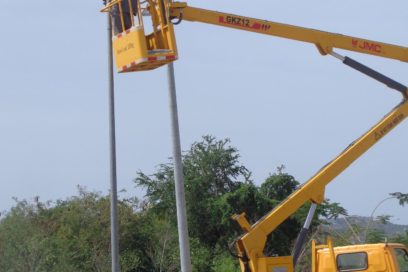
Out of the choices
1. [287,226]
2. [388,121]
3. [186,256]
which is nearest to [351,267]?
[388,121]

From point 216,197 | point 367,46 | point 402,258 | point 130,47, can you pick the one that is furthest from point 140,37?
point 216,197

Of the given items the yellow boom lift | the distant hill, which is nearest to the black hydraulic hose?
the yellow boom lift

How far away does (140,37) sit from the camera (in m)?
12.7

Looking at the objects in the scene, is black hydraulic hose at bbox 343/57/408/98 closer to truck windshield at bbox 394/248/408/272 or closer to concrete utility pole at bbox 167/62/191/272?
truck windshield at bbox 394/248/408/272

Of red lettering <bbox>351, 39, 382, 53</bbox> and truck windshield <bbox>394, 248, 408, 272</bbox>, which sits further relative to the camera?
red lettering <bbox>351, 39, 382, 53</bbox>

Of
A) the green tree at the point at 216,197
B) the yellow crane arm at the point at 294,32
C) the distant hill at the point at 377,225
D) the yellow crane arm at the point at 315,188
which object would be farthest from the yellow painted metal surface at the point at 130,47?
the green tree at the point at 216,197

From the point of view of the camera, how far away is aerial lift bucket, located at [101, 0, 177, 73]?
41.4 feet

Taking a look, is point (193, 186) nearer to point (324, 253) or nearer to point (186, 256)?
point (186, 256)

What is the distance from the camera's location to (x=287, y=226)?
38.6 m

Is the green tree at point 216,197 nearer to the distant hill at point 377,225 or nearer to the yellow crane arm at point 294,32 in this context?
the distant hill at point 377,225

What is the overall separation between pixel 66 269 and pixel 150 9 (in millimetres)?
17352

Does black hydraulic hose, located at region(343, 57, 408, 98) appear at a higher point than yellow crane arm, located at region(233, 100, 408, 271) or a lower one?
higher

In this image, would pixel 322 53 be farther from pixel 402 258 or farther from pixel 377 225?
pixel 377 225

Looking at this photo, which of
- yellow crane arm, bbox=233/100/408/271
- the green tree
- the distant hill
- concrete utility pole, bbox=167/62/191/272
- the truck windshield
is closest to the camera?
yellow crane arm, bbox=233/100/408/271
